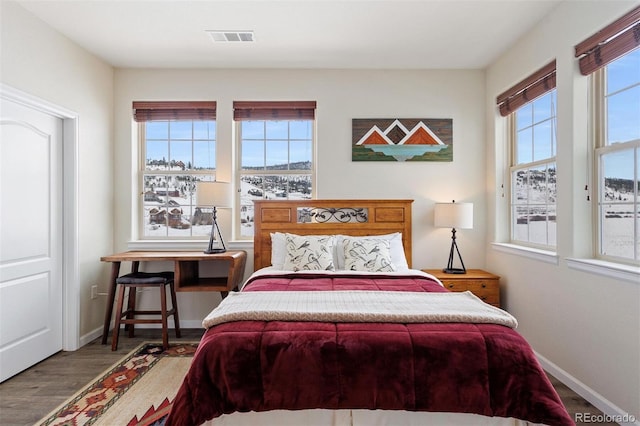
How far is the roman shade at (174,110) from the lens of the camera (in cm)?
367

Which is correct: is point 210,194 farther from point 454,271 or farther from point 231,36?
point 454,271

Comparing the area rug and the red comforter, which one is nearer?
the red comforter

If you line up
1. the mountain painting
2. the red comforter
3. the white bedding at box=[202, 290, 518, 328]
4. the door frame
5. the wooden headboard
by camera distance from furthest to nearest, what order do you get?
the mountain painting, the wooden headboard, the door frame, the white bedding at box=[202, 290, 518, 328], the red comforter

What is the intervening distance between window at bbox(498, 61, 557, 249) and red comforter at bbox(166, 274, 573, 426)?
5.30 feet

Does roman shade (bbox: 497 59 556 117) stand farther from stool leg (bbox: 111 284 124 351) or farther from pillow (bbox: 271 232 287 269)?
stool leg (bbox: 111 284 124 351)

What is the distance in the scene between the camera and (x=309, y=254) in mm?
3029

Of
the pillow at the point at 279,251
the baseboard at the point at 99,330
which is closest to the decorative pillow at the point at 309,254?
the pillow at the point at 279,251

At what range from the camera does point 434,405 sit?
156cm

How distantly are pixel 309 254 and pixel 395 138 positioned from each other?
156 centimetres

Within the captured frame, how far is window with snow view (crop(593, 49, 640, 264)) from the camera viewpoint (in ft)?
6.77

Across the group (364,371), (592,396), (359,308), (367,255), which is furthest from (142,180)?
(592,396)

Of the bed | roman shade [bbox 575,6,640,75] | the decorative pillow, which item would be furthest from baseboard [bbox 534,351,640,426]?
roman shade [bbox 575,6,640,75]

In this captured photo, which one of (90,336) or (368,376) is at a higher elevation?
(368,376)
